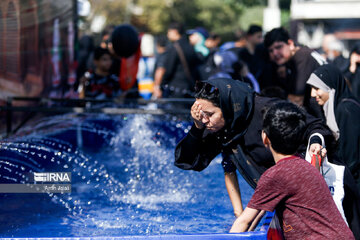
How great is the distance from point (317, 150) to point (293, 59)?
256 cm

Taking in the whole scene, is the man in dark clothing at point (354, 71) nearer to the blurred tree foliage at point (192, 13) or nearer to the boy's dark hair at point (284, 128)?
the boy's dark hair at point (284, 128)

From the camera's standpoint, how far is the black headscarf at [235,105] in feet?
11.8

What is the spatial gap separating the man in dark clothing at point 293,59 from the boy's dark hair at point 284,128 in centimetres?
251

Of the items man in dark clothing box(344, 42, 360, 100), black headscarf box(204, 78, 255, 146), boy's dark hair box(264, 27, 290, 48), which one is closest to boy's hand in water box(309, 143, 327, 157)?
black headscarf box(204, 78, 255, 146)

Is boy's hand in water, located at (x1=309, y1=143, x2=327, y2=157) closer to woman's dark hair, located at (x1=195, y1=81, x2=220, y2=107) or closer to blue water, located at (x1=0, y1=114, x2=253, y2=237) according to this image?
woman's dark hair, located at (x1=195, y1=81, x2=220, y2=107)

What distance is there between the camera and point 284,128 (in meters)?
2.89

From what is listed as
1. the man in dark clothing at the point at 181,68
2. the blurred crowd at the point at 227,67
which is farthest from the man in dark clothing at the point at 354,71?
the man in dark clothing at the point at 181,68

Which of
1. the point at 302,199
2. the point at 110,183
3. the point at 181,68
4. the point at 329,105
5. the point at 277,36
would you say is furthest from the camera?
the point at 181,68

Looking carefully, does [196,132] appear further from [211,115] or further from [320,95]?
[320,95]

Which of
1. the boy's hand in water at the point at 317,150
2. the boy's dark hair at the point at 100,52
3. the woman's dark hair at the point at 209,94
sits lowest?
the boy's hand in water at the point at 317,150

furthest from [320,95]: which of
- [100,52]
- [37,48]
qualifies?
[37,48]

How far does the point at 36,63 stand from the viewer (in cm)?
838

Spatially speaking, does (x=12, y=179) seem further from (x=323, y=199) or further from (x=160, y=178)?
(x=323, y=199)

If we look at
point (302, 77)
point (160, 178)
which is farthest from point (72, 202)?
point (302, 77)
